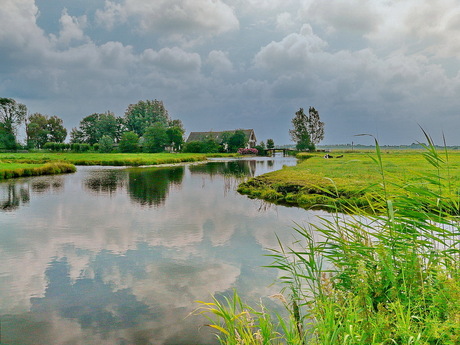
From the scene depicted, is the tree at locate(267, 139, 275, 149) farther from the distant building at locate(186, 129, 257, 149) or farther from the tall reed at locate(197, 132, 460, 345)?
the tall reed at locate(197, 132, 460, 345)

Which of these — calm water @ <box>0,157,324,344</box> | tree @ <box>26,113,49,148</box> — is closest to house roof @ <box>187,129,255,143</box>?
tree @ <box>26,113,49,148</box>

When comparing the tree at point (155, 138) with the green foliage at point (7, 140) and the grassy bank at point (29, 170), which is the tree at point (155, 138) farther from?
the grassy bank at point (29, 170)

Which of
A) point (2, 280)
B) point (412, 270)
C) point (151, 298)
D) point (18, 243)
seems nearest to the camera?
point (412, 270)

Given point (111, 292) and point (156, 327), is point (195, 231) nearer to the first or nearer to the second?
point (111, 292)

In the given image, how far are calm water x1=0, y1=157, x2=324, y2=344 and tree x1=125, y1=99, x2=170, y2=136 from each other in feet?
223

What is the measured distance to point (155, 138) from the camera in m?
62.7

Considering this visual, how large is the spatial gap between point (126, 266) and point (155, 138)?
193 feet

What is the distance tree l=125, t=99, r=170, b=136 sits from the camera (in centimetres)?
7788

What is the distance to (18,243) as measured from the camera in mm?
7613

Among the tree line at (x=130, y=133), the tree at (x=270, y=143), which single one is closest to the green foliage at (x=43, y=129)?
the tree line at (x=130, y=133)

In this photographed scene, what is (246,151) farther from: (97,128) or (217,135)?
(97,128)

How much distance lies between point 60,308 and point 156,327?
1.56 m

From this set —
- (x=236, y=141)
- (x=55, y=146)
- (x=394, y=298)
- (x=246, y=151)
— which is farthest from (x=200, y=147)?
(x=394, y=298)

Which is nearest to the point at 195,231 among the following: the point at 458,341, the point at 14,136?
the point at 458,341
